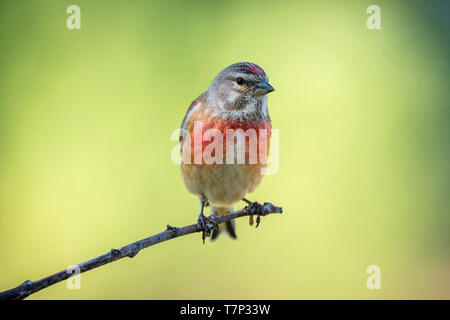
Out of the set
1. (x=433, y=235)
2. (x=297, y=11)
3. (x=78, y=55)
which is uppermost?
(x=297, y=11)

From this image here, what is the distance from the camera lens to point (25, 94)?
6559mm

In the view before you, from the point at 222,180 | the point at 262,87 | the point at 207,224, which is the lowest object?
the point at 207,224

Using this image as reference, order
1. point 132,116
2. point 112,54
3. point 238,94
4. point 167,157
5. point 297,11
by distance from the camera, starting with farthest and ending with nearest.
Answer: point 297,11
point 112,54
point 132,116
point 167,157
point 238,94

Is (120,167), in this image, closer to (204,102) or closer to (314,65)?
(204,102)

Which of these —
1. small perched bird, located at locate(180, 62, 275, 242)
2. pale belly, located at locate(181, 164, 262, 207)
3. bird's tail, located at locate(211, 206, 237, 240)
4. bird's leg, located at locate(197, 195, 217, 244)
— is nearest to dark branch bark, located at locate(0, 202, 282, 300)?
bird's leg, located at locate(197, 195, 217, 244)

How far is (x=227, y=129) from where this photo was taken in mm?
3758

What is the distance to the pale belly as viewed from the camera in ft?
13.0

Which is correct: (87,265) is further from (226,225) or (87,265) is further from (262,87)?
(226,225)

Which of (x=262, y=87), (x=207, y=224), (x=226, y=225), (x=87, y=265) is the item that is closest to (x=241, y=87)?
(x=262, y=87)

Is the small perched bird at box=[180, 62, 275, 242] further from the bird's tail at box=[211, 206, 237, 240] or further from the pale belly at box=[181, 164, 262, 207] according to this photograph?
the bird's tail at box=[211, 206, 237, 240]

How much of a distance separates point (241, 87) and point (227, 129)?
0.39 meters

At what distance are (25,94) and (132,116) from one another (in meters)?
1.56

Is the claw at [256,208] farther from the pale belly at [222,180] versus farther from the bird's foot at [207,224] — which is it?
the bird's foot at [207,224]

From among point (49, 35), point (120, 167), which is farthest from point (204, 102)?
point (49, 35)
